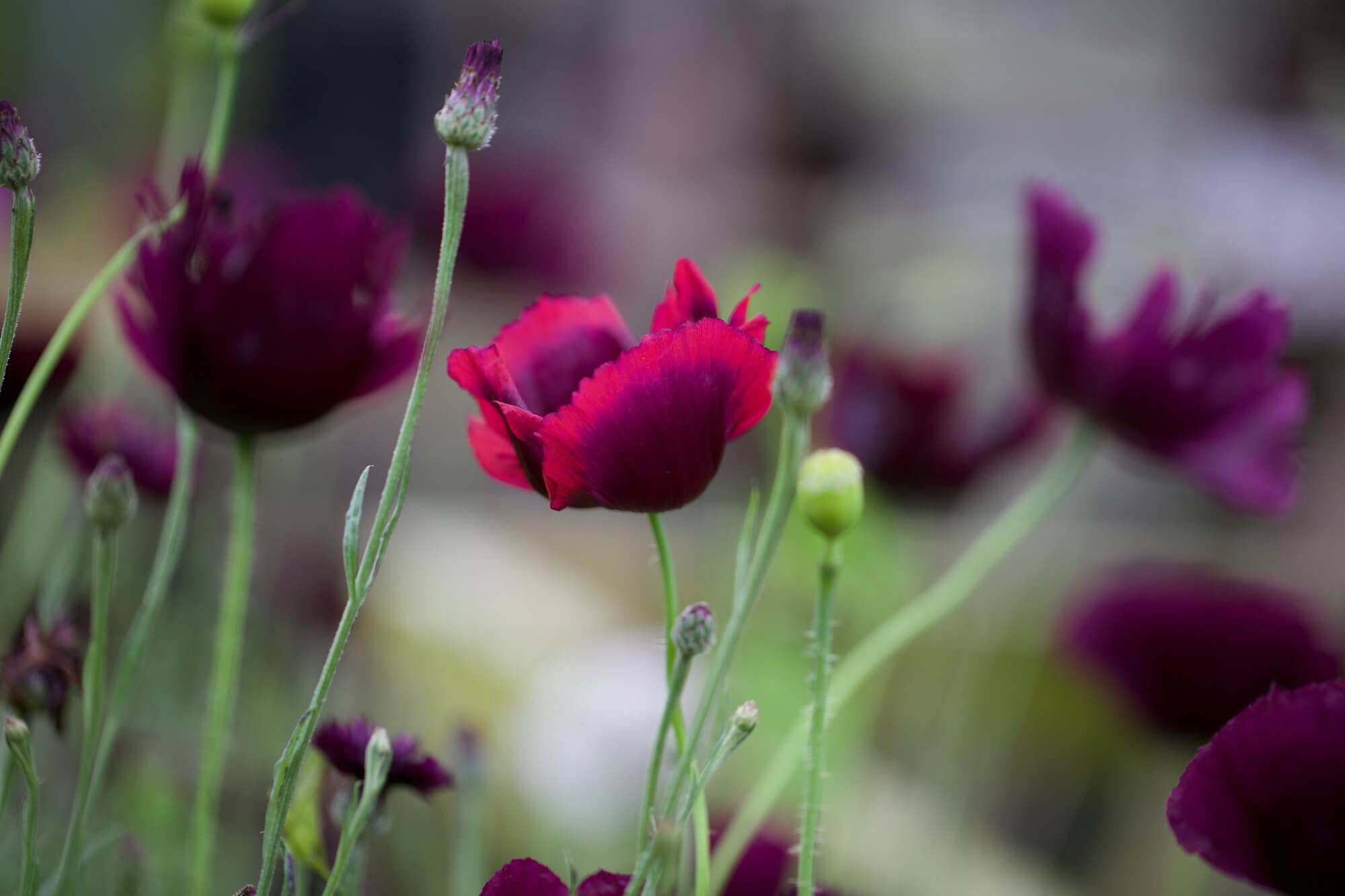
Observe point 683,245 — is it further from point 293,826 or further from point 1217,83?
point 293,826

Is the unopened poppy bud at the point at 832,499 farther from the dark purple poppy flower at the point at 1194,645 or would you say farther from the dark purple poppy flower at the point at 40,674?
the dark purple poppy flower at the point at 1194,645

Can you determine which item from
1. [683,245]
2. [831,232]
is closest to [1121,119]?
[831,232]

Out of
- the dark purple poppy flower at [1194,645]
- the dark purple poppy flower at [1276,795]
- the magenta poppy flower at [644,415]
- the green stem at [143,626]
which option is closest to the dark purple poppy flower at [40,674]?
the green stem at [143,626]

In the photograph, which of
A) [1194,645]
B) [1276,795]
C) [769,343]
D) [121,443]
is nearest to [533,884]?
[1276,795]

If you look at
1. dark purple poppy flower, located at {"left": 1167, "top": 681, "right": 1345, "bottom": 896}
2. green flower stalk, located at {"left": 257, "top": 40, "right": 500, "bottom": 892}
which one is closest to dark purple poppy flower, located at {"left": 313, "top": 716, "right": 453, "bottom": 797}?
green flower stalk, located at {"left": 257, "top": 40, "right": 500, "bottom": 892}

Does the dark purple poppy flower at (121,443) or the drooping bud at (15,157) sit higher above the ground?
the drooping bud at (15,157)
